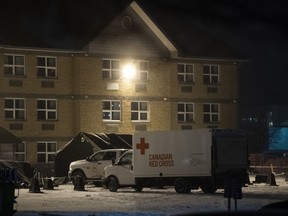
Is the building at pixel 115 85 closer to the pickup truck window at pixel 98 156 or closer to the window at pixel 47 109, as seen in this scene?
the window at pixel 47 109

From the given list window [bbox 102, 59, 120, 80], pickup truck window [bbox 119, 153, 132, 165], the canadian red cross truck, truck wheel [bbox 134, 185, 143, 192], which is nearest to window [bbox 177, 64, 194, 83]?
window [bbox 102, 59, 120, 80]

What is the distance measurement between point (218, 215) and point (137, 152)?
24.5m

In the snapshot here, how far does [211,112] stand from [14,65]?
1566 cm

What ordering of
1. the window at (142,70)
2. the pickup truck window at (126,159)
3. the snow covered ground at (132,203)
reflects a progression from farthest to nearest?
the window at (142,70)
the pickup truck window at (126,159)
the snow covered ground at (132,203)

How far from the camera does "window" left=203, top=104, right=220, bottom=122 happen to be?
52.5m

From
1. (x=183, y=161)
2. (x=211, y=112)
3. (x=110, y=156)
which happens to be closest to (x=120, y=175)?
(x=110, y=156)

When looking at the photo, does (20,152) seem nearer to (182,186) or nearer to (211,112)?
(211,112)

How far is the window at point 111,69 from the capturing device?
1887 inches

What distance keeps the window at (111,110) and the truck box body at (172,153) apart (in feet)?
60.2

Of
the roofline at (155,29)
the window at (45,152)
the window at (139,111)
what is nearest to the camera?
the window at (45,152)

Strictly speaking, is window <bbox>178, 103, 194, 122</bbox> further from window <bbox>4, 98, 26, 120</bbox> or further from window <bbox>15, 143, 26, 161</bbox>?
window <bbox>15, 143, 26, 161</bbox>

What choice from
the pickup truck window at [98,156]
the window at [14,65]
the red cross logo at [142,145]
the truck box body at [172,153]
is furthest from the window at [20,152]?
the red cross logo at [142,145]

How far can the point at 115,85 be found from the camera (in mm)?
48312

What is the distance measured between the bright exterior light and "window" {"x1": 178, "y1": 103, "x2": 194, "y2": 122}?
15.2 feet
